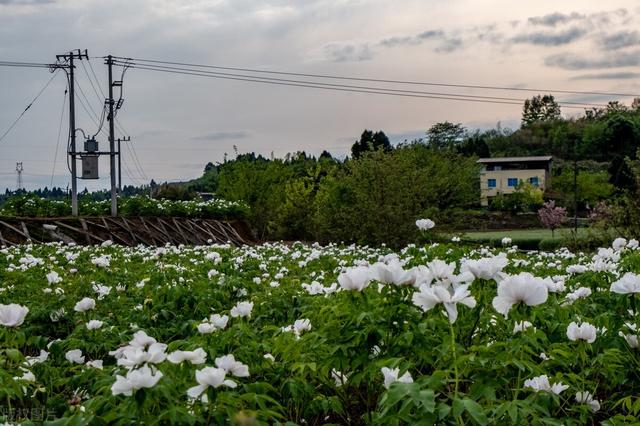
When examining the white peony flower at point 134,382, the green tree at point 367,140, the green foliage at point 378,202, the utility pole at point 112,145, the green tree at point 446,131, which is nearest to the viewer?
the white peony flower at point 134,382

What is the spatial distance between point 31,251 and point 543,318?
9194 mm

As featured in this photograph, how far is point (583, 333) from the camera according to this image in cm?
260

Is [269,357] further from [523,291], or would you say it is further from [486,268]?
[523,291]

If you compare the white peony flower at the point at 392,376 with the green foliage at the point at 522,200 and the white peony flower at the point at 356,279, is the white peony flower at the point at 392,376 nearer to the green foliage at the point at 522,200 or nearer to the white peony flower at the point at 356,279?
the white peony flower at the point at 356,279

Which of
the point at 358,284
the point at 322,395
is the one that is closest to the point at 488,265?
the point at 358,284

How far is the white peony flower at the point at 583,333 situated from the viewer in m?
2.59

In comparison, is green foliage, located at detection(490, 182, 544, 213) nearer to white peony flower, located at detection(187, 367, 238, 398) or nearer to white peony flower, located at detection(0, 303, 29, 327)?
white peony flower, located at detection(0, 303, 29, 327)

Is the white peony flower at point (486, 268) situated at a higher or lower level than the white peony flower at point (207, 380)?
higher

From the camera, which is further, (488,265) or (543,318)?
(543,318)

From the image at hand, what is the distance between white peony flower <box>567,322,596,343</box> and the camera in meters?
2.59

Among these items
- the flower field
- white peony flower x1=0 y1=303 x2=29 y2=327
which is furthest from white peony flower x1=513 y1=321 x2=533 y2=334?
white peony flower x1=0 y1=303 x2=29 y2=327

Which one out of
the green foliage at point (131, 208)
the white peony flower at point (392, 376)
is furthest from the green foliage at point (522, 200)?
the white peony flower at point (392, 376)

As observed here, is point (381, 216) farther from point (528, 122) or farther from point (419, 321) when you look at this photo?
point (528, 122)

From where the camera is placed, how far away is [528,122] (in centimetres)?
11712
